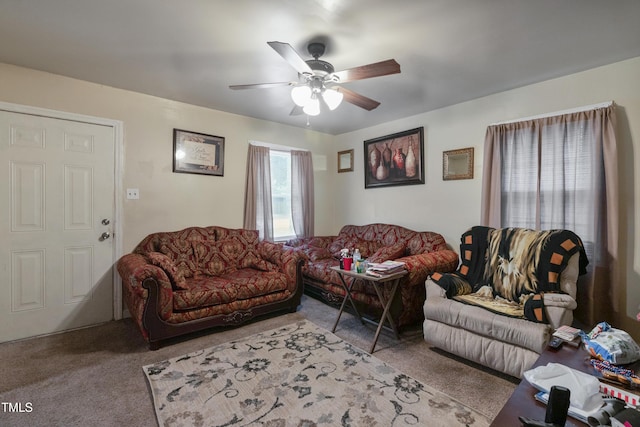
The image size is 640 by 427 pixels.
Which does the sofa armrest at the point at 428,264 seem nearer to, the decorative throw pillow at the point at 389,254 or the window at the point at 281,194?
the decorative throw pillow at the point at 389,254

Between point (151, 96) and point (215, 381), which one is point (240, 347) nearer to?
point (215, 381)

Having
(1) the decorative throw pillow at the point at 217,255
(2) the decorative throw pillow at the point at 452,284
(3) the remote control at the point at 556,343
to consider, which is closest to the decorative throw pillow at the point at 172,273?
(1) the decorative throw pillow at the point at 217,255

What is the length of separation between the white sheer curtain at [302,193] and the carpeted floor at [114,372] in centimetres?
186

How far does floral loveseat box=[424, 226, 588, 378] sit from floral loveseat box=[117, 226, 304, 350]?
5.23ft

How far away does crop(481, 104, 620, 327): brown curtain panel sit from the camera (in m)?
2.45

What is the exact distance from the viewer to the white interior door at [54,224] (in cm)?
265

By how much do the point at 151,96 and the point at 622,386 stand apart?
4395 mm

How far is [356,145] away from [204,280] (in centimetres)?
304

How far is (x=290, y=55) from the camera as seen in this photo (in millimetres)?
1886

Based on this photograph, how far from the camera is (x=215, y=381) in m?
2.03

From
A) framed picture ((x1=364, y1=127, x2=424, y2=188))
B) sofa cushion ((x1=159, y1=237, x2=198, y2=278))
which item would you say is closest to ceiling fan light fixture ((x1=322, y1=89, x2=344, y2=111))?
framed picture ((x1=364, y1=127, x2=424, y2=188))

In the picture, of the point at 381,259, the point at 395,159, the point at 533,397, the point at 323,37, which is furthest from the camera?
the point at 395,159

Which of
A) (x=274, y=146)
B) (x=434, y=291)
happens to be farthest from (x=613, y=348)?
(x=274, y=146)

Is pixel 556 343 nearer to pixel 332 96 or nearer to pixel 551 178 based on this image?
pixel 551 178
